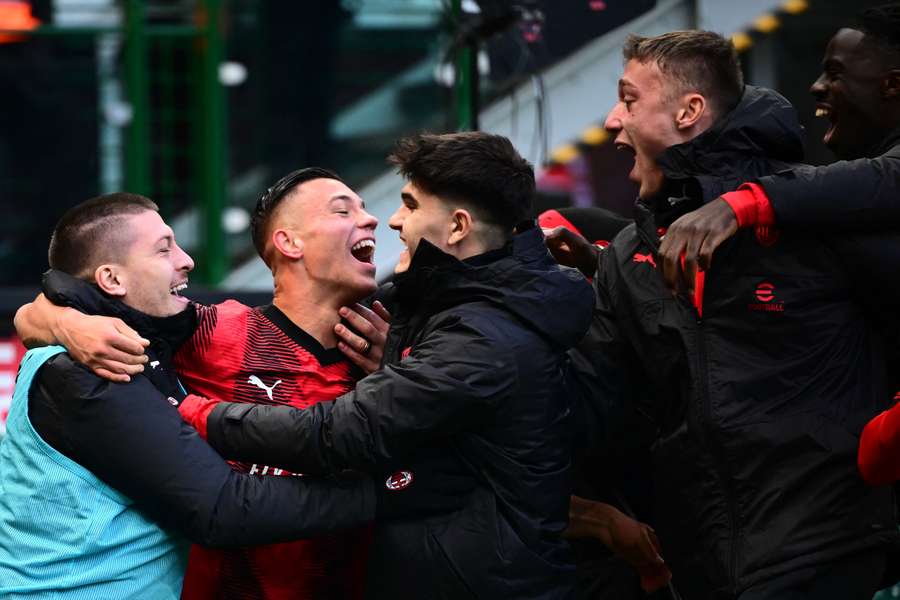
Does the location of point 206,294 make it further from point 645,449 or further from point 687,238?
point 687,238

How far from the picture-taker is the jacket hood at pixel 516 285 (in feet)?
10.4

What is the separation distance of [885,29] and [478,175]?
3.78 feet

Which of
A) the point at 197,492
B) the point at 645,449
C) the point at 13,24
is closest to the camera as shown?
the point at 197,492

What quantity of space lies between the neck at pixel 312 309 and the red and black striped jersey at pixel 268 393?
0.03 m

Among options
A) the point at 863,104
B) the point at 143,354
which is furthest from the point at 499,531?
the point at 863,104

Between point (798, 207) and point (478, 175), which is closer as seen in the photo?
point (798, 207)

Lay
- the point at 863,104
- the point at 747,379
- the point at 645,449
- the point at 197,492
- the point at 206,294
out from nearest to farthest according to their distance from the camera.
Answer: the point at 197,492, the point at 747,379, the point at 863,104, the point at 645,449, the point at 206,294

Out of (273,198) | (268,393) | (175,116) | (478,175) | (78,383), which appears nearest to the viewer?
(78,383)

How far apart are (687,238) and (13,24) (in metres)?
5.53

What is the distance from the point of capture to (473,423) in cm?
311

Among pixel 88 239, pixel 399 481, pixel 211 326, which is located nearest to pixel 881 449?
pixel 399 481

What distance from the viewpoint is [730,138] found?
11.1 ft

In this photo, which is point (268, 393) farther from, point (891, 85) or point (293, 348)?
point (891, 85)

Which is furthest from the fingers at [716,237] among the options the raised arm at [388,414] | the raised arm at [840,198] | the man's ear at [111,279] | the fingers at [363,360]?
the man's ear at [111,279]
